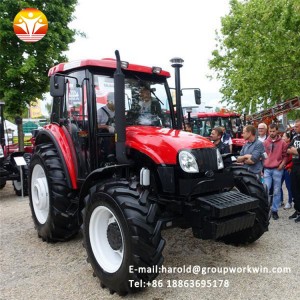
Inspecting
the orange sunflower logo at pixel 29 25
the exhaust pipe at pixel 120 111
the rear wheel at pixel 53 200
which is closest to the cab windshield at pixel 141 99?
the exhaust pipe at pixel 120 111

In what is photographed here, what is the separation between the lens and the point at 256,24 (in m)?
17.1

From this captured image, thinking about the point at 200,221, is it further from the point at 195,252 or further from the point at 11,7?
the point at 11,7

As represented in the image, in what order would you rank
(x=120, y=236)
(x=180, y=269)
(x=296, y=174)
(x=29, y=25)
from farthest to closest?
(x=29, y=25) < (x=296, y=174) < (x=180, y=269) < (x=120, y=236)

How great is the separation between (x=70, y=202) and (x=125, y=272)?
1582 mm

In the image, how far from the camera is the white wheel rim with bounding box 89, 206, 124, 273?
11.7ft

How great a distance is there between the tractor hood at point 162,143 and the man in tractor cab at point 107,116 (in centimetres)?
25

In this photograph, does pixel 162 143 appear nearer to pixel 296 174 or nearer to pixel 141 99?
pixel 141 99

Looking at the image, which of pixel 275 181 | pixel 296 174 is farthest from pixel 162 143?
pixel 275 181

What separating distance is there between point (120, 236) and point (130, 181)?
1.83 ft

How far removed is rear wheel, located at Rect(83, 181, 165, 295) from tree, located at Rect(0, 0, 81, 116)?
349 inches

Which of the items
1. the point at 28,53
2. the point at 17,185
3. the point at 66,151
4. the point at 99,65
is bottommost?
the point at 17,185

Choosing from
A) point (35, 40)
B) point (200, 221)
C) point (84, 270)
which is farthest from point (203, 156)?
point (35, 40)

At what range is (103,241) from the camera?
12.2 feet

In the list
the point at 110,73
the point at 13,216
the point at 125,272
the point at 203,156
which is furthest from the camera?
the point at 13,216
